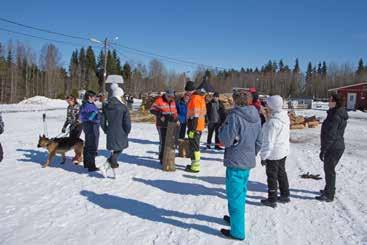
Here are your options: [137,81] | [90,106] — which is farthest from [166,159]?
[137,81]

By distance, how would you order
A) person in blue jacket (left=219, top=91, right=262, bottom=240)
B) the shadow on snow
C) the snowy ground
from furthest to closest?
the shadow on snow < the snowy ground < person in blue jacket (left=219, top=91, right=262, bottom=240)

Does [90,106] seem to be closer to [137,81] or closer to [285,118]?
[285,118]

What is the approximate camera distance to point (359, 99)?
5097cm

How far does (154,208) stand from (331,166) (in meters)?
3.07

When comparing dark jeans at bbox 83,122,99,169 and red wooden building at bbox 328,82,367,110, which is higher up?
red wooden building at bbox 328,82,367,110

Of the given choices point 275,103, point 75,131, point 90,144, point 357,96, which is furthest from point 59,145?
point 357,96

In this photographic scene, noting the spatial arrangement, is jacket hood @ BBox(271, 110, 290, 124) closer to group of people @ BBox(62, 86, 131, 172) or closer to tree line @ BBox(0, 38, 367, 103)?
group of people @ BBox(62, 86, 131, 172)

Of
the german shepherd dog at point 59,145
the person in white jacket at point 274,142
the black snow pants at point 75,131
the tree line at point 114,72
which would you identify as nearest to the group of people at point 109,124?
the german shepherd dog at point 59,145

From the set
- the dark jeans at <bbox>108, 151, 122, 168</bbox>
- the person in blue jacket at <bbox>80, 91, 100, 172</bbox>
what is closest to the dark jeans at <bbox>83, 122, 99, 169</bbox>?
the person in blue jacket at <bbox>80, 91, 100, 172</bbox>

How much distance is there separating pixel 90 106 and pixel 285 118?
4254mm

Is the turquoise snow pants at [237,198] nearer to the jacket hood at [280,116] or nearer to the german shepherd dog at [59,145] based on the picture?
the jacket hood at [280,116]

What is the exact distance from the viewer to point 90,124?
7844 mm

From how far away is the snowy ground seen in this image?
15.0ft

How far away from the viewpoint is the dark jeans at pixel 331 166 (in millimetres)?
6008
